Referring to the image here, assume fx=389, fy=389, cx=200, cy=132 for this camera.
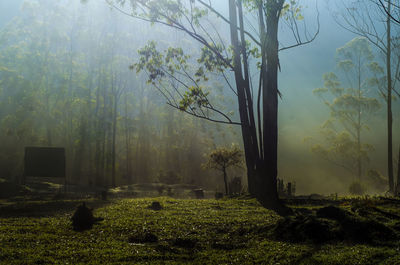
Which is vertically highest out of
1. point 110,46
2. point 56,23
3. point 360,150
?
point 56,23

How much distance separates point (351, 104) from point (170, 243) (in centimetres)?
3178

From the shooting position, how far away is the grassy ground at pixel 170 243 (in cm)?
520

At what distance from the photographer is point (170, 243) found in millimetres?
6285

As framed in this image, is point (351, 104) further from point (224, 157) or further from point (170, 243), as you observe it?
point (170, 243)

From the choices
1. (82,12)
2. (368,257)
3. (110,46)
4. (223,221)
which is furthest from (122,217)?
(82,12)

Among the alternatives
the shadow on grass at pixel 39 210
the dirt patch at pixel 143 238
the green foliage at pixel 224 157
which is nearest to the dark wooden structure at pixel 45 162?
the shadow on grass at pixel 39 210

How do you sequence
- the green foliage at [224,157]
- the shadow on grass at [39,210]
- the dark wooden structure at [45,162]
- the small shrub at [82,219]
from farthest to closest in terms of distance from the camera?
1. the green foliage at [224,157]
2. the dark wooden structure at [45,162]
3. the shadow on grass at [39,210]
4. the small shrub at [82,219]

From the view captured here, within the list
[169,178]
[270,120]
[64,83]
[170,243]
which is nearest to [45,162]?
[270,120]

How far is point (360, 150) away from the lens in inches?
1352

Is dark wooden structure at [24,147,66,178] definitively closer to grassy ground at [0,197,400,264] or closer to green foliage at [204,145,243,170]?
grassy ground at [0,197,400,264]

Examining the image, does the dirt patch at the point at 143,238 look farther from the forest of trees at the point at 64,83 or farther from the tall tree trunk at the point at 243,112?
the forest of trees at the point at 64,83

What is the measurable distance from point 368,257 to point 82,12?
118ft

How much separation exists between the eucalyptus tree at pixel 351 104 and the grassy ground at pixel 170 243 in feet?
90.0

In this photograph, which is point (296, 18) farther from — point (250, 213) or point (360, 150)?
point (360, 150)
